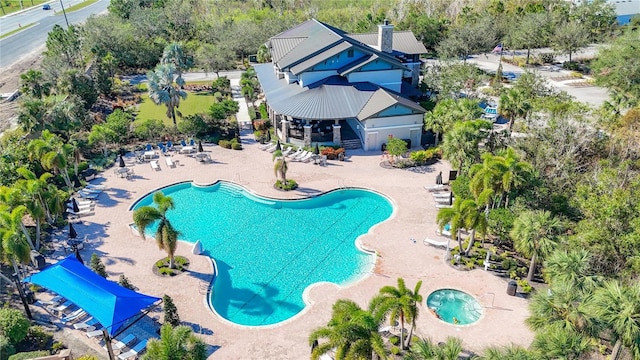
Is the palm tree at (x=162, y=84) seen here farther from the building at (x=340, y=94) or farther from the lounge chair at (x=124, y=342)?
the lounge chair at (x=124, y=342)

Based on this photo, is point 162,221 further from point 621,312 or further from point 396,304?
point 621,312

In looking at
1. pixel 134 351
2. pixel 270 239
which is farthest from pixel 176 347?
pixel 270 239

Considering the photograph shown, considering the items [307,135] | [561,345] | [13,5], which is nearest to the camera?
[561,345]

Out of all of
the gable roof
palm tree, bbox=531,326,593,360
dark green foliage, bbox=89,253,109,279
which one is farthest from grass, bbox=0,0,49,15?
palm tree, bbox=531,326,593,360

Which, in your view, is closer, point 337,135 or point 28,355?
point 28,355

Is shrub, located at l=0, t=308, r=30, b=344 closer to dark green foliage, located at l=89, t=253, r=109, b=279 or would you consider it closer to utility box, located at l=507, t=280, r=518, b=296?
dark green foliage, located at l=89, t=253, r=109, b=279

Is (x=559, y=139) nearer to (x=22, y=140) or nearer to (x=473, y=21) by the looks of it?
(x=22, y=140)

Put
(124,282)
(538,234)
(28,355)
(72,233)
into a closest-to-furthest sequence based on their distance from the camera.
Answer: (28,355)
(538,234)
(124,282)
(72,233)
